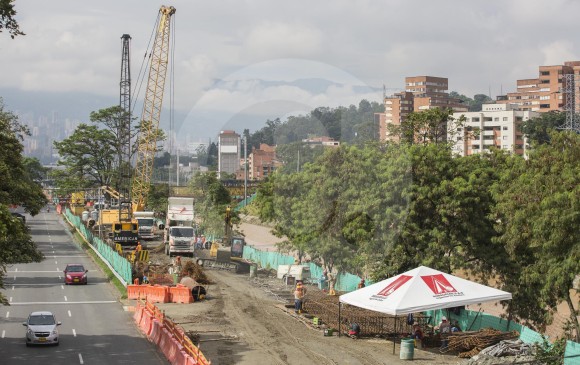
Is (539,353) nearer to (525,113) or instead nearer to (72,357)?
(72,357)

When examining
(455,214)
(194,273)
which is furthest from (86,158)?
(455,214)

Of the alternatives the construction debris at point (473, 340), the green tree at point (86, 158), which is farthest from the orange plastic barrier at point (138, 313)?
the green tree at point (86, 158)

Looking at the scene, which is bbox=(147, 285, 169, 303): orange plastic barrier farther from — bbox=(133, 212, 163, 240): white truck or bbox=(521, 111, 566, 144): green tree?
bbox=(521, 111, 566, 144): green tree

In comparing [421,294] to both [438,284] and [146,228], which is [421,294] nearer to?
[438,284]

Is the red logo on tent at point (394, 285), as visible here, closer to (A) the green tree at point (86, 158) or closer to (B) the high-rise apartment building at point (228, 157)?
(B) the high-rise apartment building at point (228, 157)

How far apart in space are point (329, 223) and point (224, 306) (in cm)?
877

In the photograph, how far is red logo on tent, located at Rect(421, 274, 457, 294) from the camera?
2986 centimetres

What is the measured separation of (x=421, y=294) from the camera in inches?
1160

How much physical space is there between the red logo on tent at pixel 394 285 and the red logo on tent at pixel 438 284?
64 centimetres

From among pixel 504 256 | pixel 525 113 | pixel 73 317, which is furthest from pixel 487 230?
pixel 525 113

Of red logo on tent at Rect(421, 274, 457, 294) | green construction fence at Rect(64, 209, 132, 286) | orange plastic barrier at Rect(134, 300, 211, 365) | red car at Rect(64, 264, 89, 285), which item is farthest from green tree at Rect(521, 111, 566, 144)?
red logo on tent at Rect(421, 274, 457, 294)

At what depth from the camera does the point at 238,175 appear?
159250mm

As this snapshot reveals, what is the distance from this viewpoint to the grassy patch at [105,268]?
5088cm

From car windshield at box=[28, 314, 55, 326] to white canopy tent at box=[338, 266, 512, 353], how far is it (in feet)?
39.5
